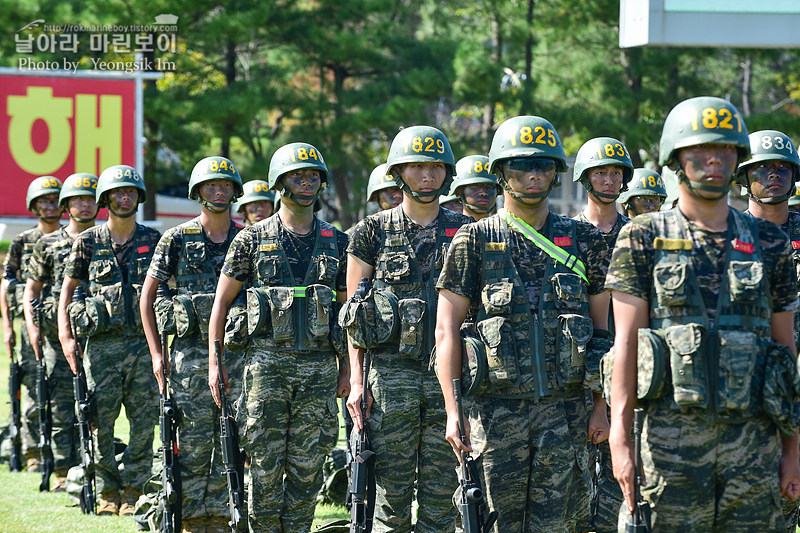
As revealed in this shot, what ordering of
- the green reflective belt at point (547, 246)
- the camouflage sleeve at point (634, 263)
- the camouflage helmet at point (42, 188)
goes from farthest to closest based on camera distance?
1. the camouflage helmet at point (42, 188)
2. the green reflective belt at point (547, 246)
3. the camouflage sleeve at point (634, 263)

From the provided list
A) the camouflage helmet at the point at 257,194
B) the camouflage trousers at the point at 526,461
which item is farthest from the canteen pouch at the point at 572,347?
the camouflage helmet at the point at 257,194

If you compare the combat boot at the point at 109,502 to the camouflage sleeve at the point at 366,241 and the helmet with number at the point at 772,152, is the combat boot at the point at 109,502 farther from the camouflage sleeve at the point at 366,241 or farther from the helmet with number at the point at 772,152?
the helmet with number at the point at 772,152

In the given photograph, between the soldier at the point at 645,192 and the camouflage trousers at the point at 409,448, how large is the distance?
337 cm

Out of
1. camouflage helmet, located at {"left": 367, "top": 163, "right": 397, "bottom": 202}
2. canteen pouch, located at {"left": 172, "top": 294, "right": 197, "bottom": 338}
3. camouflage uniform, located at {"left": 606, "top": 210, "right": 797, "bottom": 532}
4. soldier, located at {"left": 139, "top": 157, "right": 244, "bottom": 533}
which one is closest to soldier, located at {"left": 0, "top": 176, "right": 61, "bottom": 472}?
soldier, located at {"left": 139, "top": 157, "right": 244, "bottom": 533}

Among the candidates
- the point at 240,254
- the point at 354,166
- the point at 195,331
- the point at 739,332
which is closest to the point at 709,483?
the point at 739,332

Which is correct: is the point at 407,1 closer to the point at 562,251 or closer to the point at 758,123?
the point at 758,123

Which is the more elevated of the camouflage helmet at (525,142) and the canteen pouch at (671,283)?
the camouflage helmet at (525,142)

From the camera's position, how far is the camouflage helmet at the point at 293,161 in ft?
24.2

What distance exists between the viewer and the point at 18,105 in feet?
66.9

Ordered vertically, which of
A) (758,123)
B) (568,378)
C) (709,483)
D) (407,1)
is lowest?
(709,483)

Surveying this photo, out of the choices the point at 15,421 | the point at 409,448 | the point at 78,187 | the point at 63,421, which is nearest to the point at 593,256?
the point at 409,448

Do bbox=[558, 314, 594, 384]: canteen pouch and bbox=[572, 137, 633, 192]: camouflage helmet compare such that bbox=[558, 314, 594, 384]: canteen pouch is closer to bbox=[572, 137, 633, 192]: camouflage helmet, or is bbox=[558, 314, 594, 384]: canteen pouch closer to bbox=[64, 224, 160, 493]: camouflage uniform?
bbox=[572, 137, 633, 192]: camouflage helmet

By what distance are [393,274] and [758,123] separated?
16.3 meters

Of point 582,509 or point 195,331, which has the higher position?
point 195,331
